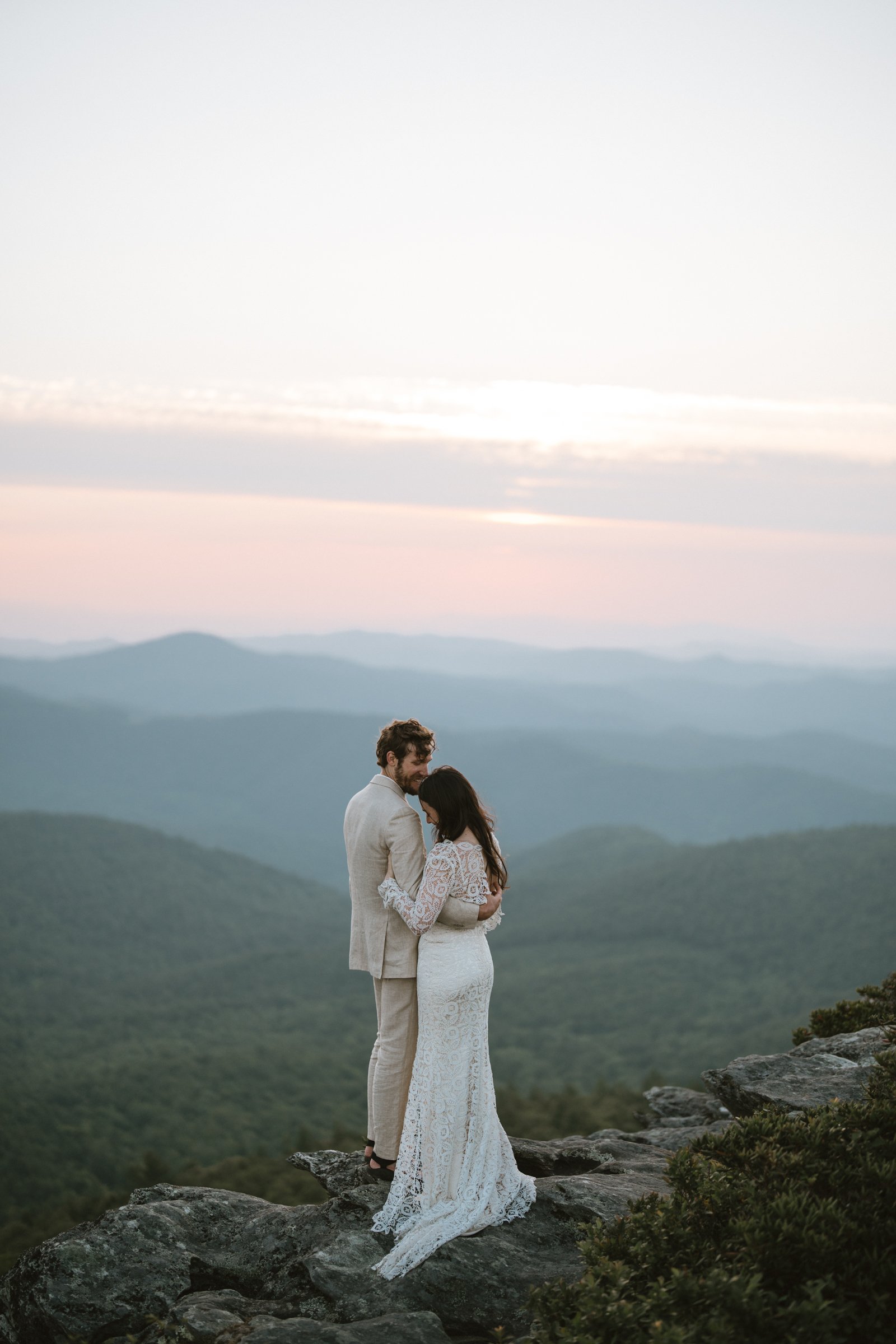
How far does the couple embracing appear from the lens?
7.37m

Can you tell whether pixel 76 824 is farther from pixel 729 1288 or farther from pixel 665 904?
pixel 729 1288

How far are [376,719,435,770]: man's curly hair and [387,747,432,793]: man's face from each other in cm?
2

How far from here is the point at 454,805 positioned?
24.1 ft

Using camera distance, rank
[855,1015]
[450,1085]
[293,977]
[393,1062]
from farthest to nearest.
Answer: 1. [293,977]
2. [855,1015]
3. [393,1062]
4. [450,1085]

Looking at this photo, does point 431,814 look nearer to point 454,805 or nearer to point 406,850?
point 454,805

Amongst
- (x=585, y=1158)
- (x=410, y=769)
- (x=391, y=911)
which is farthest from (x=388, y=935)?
(x=585, y=1158)

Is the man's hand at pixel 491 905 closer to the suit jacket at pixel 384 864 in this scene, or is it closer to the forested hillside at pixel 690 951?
the suit jacket at pixel 384 864

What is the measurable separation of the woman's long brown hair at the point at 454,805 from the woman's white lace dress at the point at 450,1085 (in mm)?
103

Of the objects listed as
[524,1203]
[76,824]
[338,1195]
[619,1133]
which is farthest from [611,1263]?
[76,824]

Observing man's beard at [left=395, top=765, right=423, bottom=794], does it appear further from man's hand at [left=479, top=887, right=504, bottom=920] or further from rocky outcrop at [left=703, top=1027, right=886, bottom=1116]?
rocky outcrop at [left=703, top=1027, right=886, bottom=1116]

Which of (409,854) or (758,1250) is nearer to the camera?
(758,1250)

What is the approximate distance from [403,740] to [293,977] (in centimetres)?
9516

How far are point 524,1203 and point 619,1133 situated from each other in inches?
183

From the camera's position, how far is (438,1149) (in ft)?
24.1
